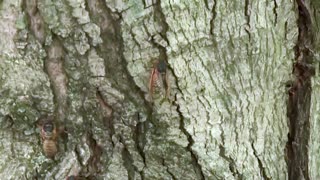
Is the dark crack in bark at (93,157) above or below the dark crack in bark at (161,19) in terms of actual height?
below

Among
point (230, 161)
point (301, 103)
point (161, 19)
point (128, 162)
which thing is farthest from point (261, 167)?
point (161, 19)

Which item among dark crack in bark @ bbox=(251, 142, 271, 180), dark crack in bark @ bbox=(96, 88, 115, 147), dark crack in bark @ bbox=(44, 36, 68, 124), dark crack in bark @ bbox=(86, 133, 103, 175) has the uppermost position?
dark crack in bark @ bbox=(44, 36, 68, 124)

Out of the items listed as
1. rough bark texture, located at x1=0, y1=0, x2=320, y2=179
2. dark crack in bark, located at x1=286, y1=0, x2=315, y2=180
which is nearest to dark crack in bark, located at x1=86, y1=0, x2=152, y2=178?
rough bark texture, located at x1=0, y1=0, x2=320, y2=179

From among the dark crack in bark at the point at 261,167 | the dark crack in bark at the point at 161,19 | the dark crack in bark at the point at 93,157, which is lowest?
the dark crack in bark at the point at 261,167

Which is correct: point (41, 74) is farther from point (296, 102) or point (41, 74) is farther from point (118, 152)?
point (296, 102)

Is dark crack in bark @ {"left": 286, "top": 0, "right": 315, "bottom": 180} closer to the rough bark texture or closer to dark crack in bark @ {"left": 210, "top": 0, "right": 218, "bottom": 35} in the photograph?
the rough bark texture

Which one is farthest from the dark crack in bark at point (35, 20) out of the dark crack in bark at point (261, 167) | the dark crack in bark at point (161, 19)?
the dark crack in bark at point (261, 167)

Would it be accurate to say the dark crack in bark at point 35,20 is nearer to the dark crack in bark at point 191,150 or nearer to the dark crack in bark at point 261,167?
the dark crack in bark at point 191,150

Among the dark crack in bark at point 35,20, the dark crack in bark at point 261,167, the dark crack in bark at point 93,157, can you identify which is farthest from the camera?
the dark crack in bark at point 261,167

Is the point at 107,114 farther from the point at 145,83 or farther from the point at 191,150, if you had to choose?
the point at 191,150

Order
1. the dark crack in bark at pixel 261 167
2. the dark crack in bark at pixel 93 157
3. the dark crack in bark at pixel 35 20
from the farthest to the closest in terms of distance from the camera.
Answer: the dark crack in bark at pixel 261 167 → the dark crack in bark at pixel 93 157 → the dark crack in bark at pixel 35 20
